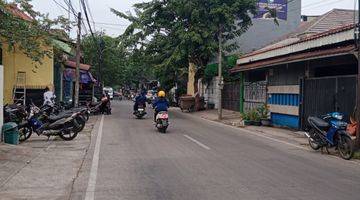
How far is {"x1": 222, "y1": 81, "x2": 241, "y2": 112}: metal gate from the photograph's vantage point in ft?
117

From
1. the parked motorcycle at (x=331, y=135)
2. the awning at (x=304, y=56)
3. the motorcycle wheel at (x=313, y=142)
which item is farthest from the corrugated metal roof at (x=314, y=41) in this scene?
the motorcycle wheel at (x=313, y=142)

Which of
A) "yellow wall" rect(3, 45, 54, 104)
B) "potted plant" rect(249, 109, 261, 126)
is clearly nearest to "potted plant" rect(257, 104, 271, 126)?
"potted plant" rect(249, 109, 261, 126)

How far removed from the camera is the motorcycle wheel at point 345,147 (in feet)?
44.4

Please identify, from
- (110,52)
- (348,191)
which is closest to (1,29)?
(348,191)

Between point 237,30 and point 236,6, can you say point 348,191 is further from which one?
point 237,30

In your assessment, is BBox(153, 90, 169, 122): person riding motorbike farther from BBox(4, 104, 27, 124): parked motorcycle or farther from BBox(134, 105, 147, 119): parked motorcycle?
BBox(134, 105, 147, 119): parked motorcycle

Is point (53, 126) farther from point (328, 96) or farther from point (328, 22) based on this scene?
point (328, 22)

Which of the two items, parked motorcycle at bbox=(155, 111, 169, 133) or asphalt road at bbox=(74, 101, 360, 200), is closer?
asphalt road at bbox=(74, 101, 360, 200)

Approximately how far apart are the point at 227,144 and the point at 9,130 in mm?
6545

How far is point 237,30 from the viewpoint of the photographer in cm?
3588

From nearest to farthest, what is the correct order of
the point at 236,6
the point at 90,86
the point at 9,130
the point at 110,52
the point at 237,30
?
the point at 9,130
the point at 236,6
the point at 237,30
the point at 90,86
the point at 110,52

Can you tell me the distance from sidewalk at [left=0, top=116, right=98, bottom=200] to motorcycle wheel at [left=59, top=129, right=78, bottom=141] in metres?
0.17

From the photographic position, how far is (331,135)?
14594 mm

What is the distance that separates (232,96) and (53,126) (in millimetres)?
21198
